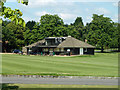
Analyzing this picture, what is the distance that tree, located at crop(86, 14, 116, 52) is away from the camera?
3698 inches

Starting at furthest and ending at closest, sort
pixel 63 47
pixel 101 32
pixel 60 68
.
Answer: pixel 101 32 → pixel 63 47 → pixel 60 68

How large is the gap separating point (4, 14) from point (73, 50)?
209 ft

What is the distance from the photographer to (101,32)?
96312 mm

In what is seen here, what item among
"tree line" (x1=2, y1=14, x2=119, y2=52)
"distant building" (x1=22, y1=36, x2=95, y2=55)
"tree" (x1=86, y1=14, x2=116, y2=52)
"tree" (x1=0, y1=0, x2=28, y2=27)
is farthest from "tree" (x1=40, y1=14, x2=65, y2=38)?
"tree" (x1=0, y1=0, x2=28, y2=27)

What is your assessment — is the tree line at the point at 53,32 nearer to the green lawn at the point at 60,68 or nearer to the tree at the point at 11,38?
the tree at the point at 11,38

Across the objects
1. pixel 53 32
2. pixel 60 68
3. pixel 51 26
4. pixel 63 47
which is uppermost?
pixel 51 26

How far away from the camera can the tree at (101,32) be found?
93938 mm

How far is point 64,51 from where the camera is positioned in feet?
236

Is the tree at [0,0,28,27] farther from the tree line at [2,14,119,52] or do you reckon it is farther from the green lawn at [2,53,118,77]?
the tree line at [2,14,119,52]

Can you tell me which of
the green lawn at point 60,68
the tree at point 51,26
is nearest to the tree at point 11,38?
the tree at point 51,26

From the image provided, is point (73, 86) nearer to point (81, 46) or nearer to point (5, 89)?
point (5, 89)

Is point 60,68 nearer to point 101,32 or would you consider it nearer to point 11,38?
point 11,38

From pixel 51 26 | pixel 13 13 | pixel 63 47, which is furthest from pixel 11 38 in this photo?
pixel 13 13

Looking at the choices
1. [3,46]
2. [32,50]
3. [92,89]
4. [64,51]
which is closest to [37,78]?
[92,89]
